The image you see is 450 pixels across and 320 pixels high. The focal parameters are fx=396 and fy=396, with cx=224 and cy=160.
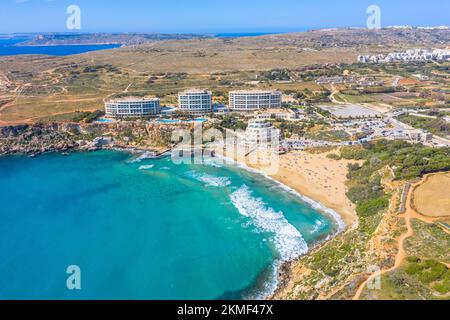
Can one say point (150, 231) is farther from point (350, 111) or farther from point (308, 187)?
point (350, 111)

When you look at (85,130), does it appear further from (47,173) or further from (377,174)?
(377,174)

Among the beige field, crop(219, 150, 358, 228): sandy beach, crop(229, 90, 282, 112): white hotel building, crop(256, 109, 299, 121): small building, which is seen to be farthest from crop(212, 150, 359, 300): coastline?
crop(229, 90, 282, 112): white hotel building

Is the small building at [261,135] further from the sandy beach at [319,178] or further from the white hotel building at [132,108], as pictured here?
the white hotel building at [132,108]

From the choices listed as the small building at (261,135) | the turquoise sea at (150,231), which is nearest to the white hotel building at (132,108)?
the turquoise sea at (150,231)

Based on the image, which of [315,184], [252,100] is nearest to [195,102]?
[252,100]

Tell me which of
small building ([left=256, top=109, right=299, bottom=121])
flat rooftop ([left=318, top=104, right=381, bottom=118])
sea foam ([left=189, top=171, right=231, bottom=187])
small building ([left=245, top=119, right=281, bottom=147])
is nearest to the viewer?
sea foam ([left=189, top=171, right=231, bottom=187])

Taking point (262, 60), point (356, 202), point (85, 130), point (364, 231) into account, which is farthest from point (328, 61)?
point (364, 231)

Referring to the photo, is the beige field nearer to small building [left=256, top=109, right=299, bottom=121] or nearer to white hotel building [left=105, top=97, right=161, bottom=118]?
small building [left=256, top=109, right=299, bottom=121]
